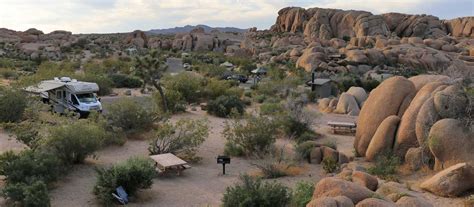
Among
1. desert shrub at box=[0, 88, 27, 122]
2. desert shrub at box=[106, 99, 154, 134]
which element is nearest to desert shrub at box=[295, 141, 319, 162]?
desert shrub at box=[106, 99, 154, 134]

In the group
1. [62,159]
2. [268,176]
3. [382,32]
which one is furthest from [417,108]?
[382,32]

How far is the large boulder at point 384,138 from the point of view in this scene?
696 inches

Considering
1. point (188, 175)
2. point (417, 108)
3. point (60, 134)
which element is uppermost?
point (417, 108)

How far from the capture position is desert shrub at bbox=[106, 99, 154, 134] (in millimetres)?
22484

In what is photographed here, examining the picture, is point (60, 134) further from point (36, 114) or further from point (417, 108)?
point (417, 108)

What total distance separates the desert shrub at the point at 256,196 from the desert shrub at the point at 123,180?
3255 millimetres

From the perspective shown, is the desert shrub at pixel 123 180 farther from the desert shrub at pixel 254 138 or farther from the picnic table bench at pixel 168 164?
the desert shrub at pixel 254 138

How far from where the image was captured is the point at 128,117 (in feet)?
74.3

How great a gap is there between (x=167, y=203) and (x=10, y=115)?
42.5 feet

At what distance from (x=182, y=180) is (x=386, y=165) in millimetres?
7185

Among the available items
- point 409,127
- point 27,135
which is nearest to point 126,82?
point 27,135

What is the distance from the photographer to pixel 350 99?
30984 millimetres

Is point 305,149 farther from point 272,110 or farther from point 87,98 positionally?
point 87,98

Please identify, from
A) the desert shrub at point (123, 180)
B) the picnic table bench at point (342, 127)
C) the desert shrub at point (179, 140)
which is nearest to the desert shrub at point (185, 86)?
the picnic table bench at point (342, 127)
